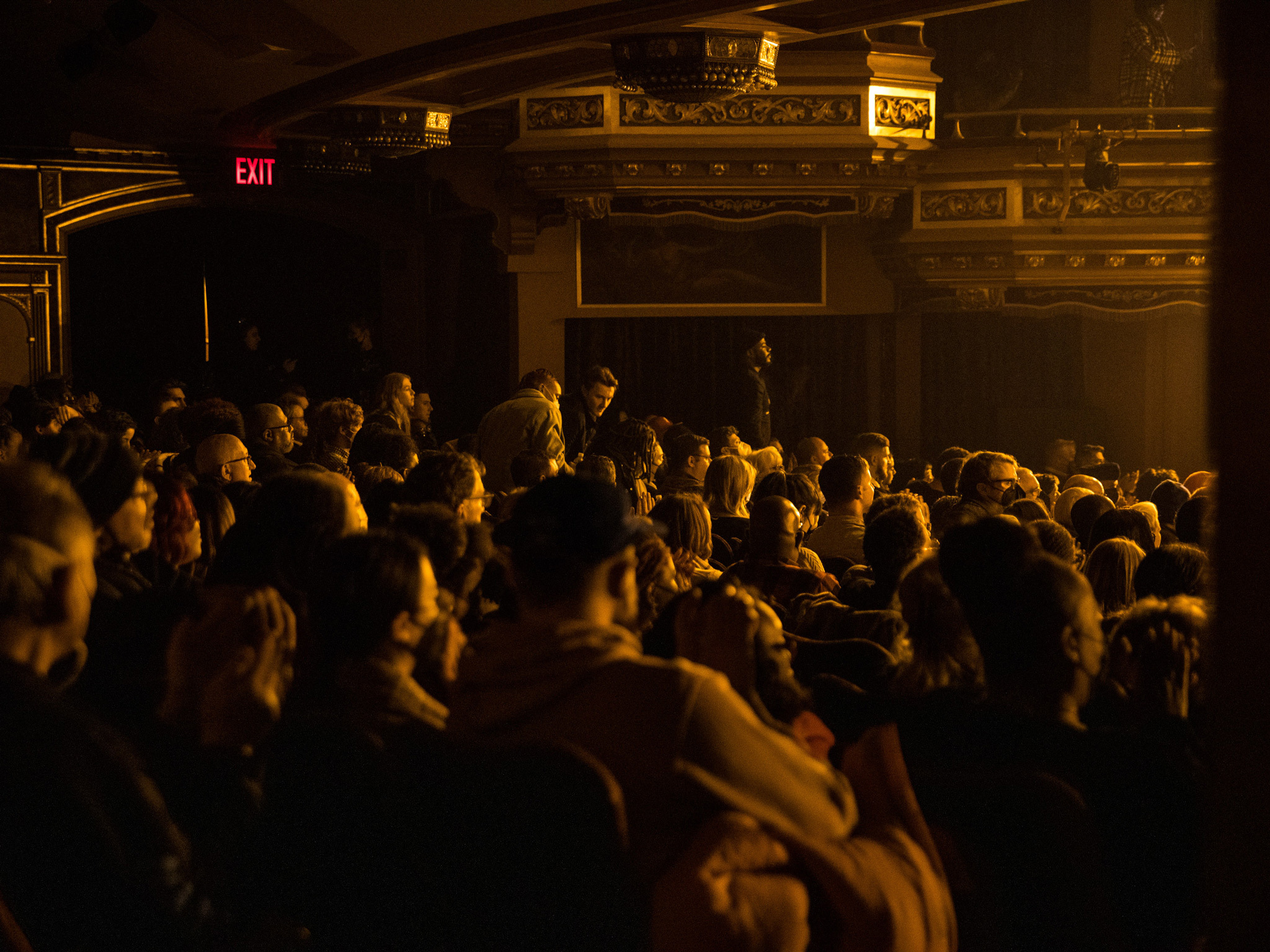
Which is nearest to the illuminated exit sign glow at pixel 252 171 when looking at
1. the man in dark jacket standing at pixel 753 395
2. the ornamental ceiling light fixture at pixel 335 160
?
the ornamental ceiling light fixture at pixel 335 160

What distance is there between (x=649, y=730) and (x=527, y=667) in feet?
0.76

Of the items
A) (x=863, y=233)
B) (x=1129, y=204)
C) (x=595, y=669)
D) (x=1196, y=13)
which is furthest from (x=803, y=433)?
(x=595, y=669)

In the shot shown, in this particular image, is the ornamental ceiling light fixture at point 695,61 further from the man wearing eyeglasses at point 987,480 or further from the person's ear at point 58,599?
the person's ear at point 58,599

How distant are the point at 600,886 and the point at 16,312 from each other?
10179 mm

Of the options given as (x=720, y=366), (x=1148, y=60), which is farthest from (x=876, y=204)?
(x=1148, y=60)

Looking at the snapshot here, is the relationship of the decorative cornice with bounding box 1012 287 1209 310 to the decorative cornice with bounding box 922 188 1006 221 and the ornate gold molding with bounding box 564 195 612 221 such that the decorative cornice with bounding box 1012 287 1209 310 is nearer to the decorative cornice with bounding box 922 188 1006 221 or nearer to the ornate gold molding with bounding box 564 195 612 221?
the decorative cornice with bounding box 922 188 1006 221

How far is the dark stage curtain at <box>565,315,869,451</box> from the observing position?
12008mm

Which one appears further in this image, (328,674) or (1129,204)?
(1129,204)

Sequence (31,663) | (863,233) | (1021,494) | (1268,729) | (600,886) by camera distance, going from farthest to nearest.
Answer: (863,233), (1021,494), (31,663), (600,886), (1268,729)

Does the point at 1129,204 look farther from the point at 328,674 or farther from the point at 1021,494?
the point at 328,674

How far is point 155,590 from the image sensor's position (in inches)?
122

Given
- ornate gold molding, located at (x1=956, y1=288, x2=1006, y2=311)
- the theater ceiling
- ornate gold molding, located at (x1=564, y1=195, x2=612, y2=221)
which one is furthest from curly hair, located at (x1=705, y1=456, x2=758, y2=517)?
ornate gold molding, located at (x1=956, y1=288, x2=1006, y2=311)

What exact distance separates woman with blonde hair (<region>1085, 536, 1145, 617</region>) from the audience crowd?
108cm

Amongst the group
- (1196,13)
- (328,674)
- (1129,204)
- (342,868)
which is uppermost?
(1196,13)
